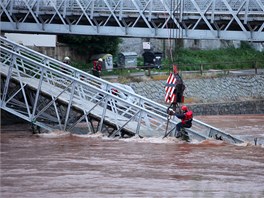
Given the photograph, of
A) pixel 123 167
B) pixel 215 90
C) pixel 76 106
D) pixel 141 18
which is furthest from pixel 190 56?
pixel 123 167

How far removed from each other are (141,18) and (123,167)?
63.0ft

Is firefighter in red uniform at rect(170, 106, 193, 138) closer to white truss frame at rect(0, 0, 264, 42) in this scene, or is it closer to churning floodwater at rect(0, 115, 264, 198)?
churning floodwater at rect(0, 115, 264, 198)

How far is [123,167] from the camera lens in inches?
1050

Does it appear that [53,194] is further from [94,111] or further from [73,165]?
[94,111]

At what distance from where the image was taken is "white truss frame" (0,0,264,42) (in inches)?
1585

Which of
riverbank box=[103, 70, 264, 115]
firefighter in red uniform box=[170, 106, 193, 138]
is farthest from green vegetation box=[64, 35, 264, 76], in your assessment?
firefighter in red uniform box=[170, 106, 193, 138]

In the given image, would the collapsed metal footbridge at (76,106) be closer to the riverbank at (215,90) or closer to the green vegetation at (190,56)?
the riverbank at (215,90)

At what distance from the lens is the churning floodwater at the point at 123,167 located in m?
23.0

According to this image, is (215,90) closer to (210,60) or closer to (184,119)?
(210,60)

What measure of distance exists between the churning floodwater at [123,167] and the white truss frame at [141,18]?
941 centimetres

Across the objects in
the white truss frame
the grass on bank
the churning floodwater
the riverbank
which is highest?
the white truss frame

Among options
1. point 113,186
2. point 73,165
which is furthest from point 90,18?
point 113,186

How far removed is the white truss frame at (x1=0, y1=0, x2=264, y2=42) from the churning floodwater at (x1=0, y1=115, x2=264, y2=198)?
9.41 meters

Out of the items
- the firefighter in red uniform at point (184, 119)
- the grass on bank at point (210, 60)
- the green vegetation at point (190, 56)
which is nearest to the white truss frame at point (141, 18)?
the green vegetation at point (190, 56)
